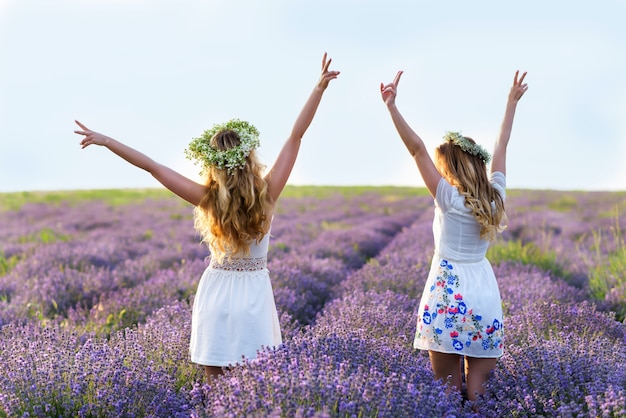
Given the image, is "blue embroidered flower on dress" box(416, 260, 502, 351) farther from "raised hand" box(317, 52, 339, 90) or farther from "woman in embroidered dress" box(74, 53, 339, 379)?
"raised hand" box(317, 52, 339, 90)

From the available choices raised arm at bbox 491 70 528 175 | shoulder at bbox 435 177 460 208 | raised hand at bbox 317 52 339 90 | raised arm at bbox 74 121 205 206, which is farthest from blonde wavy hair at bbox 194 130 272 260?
raised arm at bbox 491 70 528 175

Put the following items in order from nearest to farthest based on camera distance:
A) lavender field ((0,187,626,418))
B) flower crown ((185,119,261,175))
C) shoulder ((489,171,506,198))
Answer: lavender field ((0,187,626,418)), flower crown ((185,119,261,175)), shoulder ((489,171,506,198))

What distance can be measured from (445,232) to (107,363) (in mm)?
1767

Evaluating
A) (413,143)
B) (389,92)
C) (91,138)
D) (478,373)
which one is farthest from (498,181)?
(91,138)

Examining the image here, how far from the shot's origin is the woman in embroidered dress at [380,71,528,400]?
2977mm

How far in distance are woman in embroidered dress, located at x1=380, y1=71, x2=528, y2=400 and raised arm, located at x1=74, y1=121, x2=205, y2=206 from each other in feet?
3.56

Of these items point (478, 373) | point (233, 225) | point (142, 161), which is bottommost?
point (478, 373)

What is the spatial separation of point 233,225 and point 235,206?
0.32 feet

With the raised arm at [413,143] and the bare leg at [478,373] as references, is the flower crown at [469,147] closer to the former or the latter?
the raised arm at [413,143]

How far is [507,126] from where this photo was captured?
11.8 feet

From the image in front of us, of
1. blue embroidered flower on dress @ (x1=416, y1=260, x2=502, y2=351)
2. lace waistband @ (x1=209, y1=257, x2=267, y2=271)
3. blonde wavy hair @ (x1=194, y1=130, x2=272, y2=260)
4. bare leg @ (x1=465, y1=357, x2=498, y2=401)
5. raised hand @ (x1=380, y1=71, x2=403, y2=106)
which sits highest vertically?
raised hand @ (x1=380, y1=71, x2=403, y2=106)

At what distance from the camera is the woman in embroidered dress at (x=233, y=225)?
2.88m

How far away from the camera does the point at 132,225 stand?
12.8m

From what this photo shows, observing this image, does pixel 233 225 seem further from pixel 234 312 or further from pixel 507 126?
pixel 507 126
